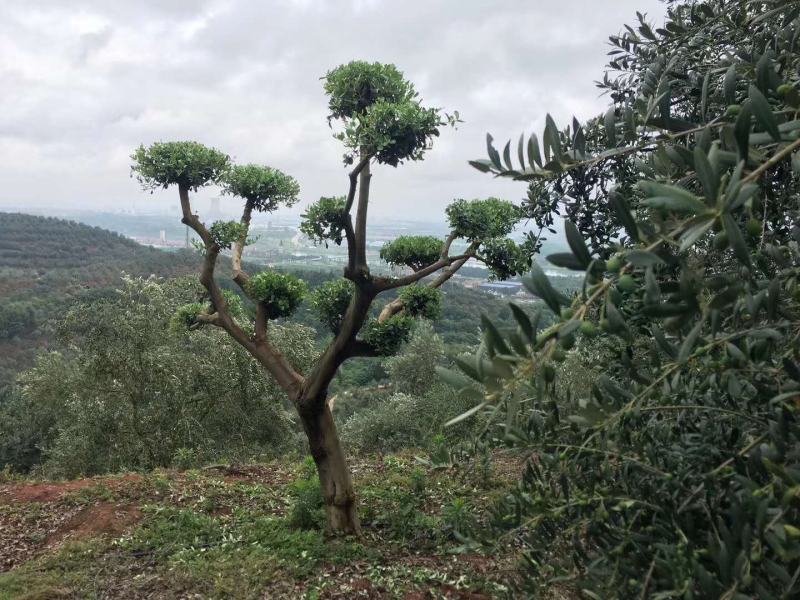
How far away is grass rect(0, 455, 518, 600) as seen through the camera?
13.3 ft

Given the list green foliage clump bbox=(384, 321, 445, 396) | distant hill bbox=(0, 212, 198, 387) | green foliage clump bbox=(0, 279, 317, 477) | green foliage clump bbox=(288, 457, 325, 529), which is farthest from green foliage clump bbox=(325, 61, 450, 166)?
distant hill bbox=(0, 212, 198, 387)

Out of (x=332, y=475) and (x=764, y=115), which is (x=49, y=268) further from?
(x=764, y=115)

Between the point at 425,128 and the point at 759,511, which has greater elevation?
the point at 425,128

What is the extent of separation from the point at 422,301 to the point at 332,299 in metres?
0.76

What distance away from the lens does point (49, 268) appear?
137 ft

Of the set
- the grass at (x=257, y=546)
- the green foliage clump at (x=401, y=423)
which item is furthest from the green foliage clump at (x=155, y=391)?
the grass at (x=257, y=546)

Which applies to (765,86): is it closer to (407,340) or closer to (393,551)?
(407,340)

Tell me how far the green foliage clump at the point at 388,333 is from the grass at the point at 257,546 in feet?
3.57

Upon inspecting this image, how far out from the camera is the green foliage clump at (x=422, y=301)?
465cm

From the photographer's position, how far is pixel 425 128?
402 centimetres

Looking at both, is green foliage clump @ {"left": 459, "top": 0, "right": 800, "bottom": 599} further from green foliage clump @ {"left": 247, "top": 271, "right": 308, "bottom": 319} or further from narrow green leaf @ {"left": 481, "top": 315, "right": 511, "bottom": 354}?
green foliage clump @ {"left": 247, "top": 271, "right": 308, "bottom": 319}

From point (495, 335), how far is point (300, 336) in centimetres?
1123

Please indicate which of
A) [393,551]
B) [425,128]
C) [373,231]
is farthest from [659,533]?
[373,231]

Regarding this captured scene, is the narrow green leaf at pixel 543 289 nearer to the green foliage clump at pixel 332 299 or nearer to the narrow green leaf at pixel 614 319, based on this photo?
the narrow green leaf at pixel 614 319
